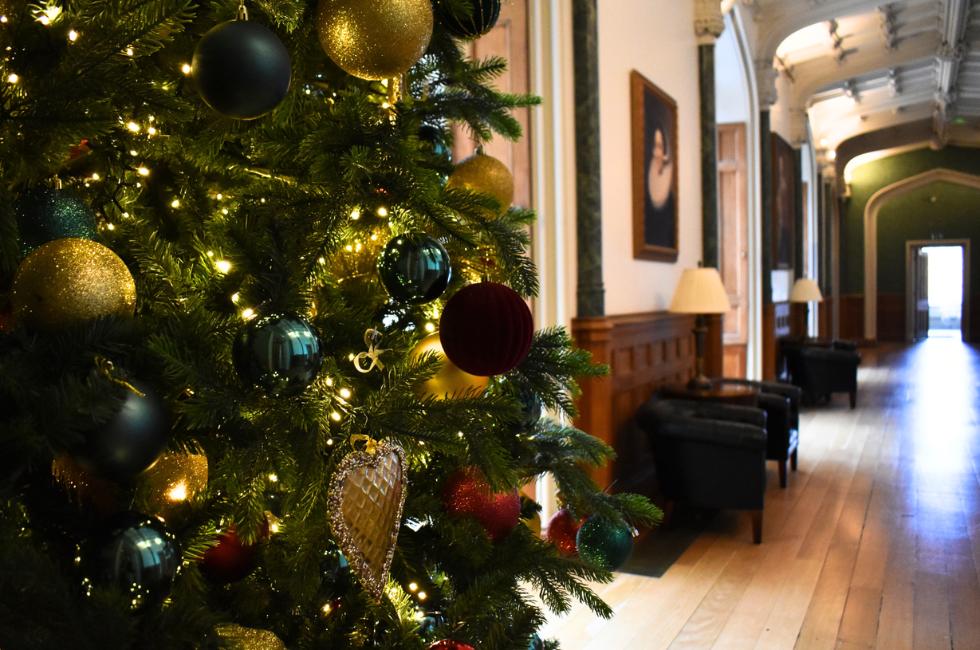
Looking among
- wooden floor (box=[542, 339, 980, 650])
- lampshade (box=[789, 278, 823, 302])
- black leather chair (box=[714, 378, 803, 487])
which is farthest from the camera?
lampshade (box=[789, 278, 823, 302])

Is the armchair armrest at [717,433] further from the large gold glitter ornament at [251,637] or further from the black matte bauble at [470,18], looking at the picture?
the large gold glitter ornament at [251,637]

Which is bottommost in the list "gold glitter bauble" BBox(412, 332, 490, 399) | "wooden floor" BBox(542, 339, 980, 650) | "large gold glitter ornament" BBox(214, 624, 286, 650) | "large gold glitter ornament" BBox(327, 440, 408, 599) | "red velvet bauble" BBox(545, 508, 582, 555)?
"wooden floor" BBox(542, 339, 980, 650)

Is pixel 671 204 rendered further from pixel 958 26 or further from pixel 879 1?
pixel 958 26

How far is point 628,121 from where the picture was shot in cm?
515

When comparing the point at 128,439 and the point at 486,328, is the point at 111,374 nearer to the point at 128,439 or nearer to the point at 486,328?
the point at 128,439

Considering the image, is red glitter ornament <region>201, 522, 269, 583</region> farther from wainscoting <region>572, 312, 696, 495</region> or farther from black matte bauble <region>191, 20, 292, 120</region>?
wainscoting <region>572, 312, 696, 495</region>

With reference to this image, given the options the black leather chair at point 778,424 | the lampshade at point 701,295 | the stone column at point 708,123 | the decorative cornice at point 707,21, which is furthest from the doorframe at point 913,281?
the lampshade at point 701,295

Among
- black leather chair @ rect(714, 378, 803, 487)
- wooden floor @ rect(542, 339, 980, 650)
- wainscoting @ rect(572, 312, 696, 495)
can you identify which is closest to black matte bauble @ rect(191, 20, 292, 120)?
wooden floor @ rect(542, 339, 980, 650)

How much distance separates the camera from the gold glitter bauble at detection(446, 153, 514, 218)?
155cm

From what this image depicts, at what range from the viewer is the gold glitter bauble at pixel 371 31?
1.13 m

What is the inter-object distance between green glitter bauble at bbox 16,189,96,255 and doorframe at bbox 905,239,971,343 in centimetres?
2118

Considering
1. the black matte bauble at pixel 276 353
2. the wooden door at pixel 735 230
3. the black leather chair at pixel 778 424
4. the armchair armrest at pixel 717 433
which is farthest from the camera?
the wooden door at pixel 735 230

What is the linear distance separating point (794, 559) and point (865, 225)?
17344mm

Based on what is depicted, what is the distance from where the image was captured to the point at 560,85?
4184 millimetres
